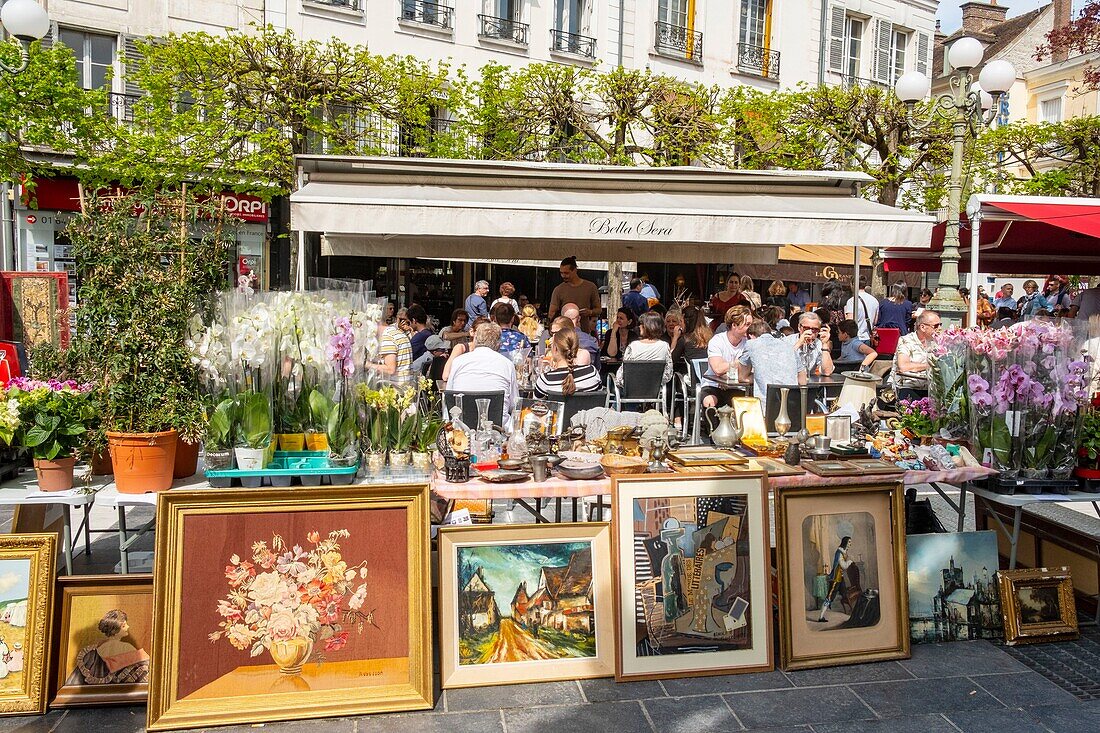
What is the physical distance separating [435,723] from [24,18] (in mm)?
8370

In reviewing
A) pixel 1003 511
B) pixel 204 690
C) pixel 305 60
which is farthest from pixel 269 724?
pixel 305 60

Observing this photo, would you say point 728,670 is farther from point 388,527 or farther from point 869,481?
point 388,527

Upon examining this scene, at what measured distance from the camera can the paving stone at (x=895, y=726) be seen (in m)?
3.37

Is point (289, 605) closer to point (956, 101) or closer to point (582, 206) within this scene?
point (582, 206)

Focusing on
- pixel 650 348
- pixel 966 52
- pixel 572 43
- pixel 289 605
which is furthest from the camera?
pixel 572 43

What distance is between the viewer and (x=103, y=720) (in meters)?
3.37

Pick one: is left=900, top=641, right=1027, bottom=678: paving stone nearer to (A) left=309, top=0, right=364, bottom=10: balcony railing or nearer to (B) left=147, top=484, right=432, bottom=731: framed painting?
(B) left=147, top=484, right=432, bottom=731: framed painting

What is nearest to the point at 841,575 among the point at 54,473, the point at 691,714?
the point at 691,714

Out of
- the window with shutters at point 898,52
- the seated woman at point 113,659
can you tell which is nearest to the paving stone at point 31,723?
the seated woman at point 113,659

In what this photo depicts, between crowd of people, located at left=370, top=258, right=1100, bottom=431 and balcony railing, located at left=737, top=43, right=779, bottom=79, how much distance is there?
11.2 m

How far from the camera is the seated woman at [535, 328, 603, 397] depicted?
6.78 meters

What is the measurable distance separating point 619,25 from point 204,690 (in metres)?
18.5

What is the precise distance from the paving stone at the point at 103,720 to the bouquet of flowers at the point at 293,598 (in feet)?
1.41

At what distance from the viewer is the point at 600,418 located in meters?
5.03
